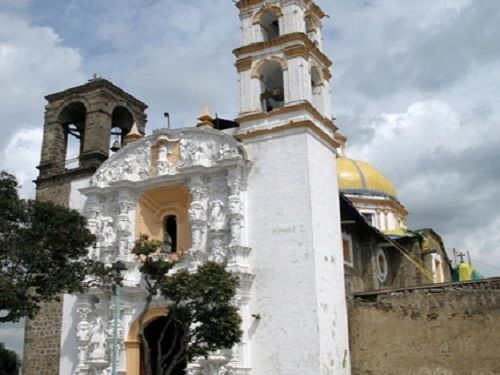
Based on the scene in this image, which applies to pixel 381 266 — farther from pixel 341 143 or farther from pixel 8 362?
pixel 8 362

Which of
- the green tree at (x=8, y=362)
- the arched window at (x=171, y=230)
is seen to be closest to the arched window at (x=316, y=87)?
the arched window at (x=171, y=230)

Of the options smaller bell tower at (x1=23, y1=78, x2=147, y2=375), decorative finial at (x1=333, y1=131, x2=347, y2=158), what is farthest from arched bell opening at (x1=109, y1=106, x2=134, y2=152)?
decorative finial at (x1=333, y1=131, x2=347, y2=158)

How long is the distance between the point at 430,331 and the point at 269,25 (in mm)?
11103

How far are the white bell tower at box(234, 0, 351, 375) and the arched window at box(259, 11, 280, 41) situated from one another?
0.06 m

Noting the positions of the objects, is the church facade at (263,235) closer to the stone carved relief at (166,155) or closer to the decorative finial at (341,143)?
the stone carved relief at (166,155)

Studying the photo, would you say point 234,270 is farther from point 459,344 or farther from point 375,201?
point 375,201

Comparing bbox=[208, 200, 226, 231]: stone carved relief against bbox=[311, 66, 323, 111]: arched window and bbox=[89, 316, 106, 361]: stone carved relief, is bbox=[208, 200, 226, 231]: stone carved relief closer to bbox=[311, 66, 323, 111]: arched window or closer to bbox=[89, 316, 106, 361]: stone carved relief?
bbox=[89, 316, 106, 361]: stone carved relief

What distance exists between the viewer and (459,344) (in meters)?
17.0

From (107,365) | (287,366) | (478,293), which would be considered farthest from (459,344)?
(107,365)

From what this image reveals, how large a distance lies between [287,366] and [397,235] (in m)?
11.3

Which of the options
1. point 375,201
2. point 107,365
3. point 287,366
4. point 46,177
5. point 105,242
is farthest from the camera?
point 375,201

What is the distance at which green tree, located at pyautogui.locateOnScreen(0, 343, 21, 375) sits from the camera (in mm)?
23645

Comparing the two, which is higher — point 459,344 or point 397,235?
point 397,235

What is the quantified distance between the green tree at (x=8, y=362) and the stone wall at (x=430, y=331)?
13.0 metres
